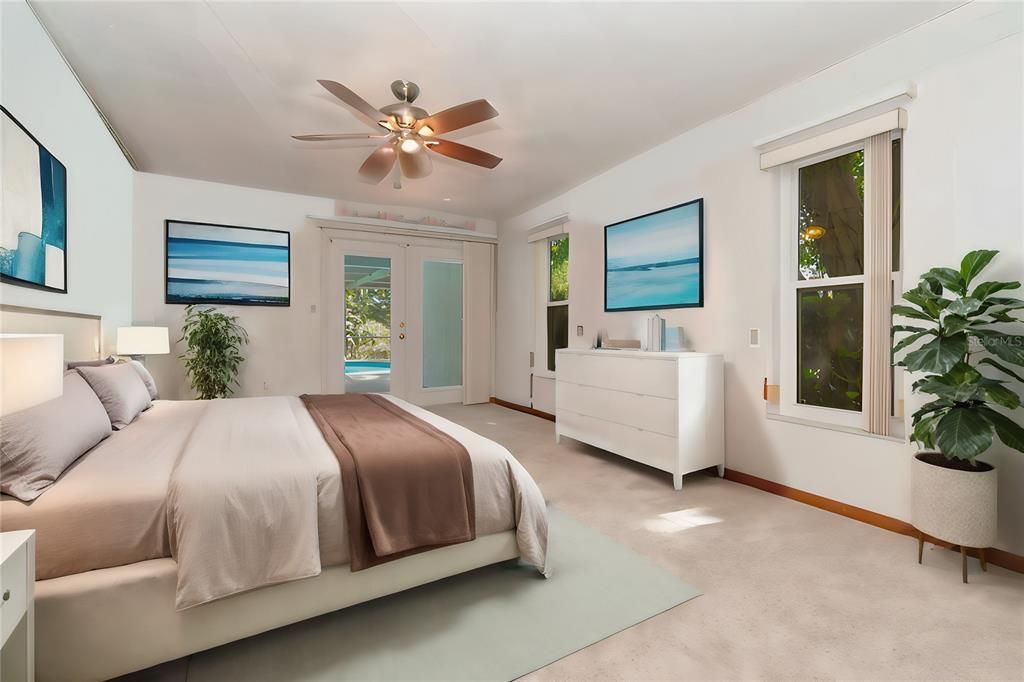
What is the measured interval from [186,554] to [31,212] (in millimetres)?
1969

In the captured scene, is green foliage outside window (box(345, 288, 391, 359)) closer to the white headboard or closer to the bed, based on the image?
the white headboard

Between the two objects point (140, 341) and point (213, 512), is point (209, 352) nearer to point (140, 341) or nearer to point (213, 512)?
point (140, 341)

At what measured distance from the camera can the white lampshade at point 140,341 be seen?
3.66 metres

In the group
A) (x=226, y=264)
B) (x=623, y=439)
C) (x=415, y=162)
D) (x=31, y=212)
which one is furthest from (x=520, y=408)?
(x=31, y=212)

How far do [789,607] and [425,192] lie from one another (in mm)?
4741

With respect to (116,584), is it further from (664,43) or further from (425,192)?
(425,192)

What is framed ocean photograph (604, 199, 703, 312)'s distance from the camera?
3.57m

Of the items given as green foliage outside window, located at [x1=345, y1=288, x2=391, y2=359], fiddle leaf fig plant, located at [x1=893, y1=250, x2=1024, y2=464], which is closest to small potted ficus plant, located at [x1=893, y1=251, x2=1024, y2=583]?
fiddle leaf fig plant, located at [x1=893, y1=250, x2=1024, y2=464]

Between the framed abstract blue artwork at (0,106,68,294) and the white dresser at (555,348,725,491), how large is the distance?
3389mm

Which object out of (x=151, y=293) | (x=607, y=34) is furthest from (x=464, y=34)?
(x=151, y=293)

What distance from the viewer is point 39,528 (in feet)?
4.23

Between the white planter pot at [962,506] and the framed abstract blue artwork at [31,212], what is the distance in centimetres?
405

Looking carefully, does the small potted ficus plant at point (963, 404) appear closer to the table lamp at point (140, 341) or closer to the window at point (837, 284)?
the window at point (837, 284)

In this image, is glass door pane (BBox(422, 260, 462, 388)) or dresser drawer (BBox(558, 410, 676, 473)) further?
glass door pane (BBox(422, 260, 462, 388))
